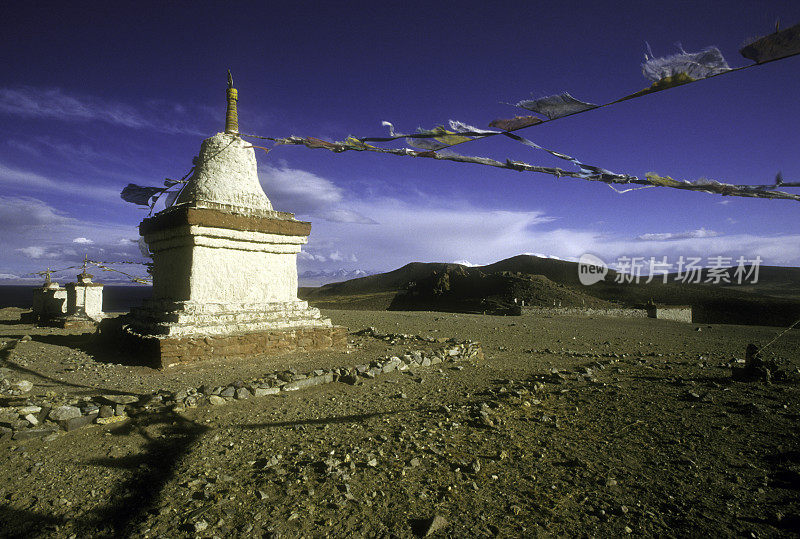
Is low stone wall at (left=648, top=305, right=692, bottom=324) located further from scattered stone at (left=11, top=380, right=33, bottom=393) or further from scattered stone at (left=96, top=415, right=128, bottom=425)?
scattered stone at (left=11, top=380, right=33, bottom=393)

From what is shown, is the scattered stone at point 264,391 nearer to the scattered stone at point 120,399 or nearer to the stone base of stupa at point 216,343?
the scattered stone at point 120,399

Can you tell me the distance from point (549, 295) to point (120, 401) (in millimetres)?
21459

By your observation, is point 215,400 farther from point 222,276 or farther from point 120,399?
point 222,276

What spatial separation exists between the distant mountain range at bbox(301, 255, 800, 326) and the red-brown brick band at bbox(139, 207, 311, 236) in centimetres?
1328

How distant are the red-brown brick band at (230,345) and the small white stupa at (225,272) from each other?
0.01 meters

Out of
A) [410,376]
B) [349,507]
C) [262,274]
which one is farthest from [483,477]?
[262,274]

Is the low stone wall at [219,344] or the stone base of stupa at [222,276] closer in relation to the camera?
the low stone wall at [219,344]

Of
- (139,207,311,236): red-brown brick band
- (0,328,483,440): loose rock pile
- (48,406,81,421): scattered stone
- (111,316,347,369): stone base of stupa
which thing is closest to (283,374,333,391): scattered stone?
(0,328,483,440): loose rock pile

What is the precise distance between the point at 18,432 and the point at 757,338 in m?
16.6

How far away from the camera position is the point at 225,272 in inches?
277

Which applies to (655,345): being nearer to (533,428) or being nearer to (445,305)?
(533,428)

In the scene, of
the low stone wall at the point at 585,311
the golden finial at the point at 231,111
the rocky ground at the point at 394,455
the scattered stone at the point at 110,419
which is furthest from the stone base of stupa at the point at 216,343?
the low stone wall at the point at 585,311

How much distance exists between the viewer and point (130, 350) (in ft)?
20.4

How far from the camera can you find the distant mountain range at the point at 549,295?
22156mm
